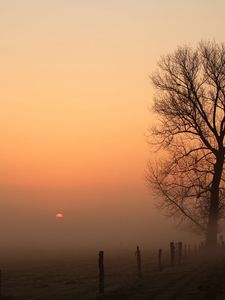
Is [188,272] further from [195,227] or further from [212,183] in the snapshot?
[195,227]

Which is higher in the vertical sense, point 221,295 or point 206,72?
point 206,72

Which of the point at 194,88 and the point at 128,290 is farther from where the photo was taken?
the point at 194,88

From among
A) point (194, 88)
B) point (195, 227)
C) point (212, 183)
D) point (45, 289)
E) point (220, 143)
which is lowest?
point (45, 289)

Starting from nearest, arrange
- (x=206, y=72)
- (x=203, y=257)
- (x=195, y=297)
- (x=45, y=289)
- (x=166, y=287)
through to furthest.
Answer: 1. (x=195, y=297)
2. (x=166, y=287)
3. (x=45, y=289)
4. (x=203, y=257)
5. (x=206, y=72)

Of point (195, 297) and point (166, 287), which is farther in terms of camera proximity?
point (166, 287)

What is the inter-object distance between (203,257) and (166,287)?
60.2 feet

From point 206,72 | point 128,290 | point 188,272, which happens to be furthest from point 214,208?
point 128,290

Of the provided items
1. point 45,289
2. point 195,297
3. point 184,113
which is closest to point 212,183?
point 184,113

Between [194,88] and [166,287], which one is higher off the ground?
[194,88]

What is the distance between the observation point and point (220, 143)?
41.4m

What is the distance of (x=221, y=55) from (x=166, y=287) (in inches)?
990

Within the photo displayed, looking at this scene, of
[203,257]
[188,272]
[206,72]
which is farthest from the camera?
[206,72]

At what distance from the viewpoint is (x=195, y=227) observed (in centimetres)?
5162

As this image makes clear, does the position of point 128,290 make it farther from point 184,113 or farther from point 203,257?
point 184,113
